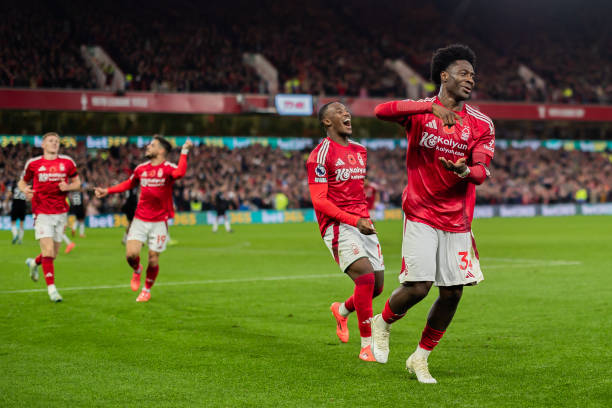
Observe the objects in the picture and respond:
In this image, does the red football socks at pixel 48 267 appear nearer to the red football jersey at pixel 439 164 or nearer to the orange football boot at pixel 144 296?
the orange football boot at pixel 144 296

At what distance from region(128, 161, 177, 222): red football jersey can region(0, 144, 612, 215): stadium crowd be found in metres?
19.1

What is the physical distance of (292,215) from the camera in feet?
132

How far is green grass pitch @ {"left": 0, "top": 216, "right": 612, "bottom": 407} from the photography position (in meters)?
6.15

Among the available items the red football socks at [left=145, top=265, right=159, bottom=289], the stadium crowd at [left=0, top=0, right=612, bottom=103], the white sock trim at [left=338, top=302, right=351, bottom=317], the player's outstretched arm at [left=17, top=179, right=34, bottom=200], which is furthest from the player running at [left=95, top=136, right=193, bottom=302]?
the stadium crowd at [left=0, top=0, right=612, bottom=103]

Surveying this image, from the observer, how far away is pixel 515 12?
196 ft

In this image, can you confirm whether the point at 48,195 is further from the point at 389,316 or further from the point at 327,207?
the point at 389,316

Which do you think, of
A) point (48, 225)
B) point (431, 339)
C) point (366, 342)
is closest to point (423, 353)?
point (431, 339)

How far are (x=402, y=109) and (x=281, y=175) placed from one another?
3915cm

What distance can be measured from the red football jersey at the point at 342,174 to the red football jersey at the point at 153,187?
4452mm

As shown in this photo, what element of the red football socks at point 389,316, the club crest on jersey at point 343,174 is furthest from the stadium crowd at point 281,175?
the red football socks at point 389,316

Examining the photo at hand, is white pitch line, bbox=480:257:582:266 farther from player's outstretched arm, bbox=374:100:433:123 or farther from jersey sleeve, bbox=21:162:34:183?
player's outstretched arm, bbox=374:100:433:123

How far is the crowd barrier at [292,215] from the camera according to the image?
115 feet

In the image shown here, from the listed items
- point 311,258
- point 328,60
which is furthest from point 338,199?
point 328,60

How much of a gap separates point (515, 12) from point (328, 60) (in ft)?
64.2
